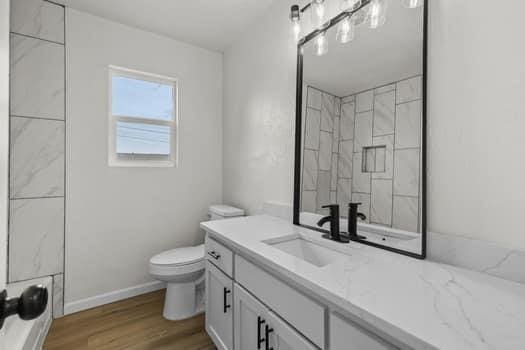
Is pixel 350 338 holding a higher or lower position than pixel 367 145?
lower

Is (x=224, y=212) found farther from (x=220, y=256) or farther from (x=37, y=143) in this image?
(x=37, y=143)

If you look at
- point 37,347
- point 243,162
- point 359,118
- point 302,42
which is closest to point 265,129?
point 243,162

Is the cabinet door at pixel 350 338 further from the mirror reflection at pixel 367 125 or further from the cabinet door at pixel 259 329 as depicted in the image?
the mirror reflection at pixel 367 125

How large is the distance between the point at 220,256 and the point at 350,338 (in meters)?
0.91

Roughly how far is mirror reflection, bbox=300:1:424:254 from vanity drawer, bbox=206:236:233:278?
0.56 meters

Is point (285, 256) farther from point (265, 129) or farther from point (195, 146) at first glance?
point (195, 146)

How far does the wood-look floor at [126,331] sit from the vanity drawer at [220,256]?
24.8 inches

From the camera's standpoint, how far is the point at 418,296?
740 mm

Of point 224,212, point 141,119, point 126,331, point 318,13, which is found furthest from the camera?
point 141,119

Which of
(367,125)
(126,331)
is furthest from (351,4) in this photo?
(126,331)

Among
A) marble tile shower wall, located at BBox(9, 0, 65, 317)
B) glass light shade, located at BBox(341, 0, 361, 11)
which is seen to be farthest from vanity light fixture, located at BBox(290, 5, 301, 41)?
marble tile shower wall, located at BBox(9, 0, 65, 317)

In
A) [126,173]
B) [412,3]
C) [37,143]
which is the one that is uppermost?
[412,3]

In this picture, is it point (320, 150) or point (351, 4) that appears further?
point (320, 150)

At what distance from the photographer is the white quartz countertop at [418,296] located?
0.58 m
